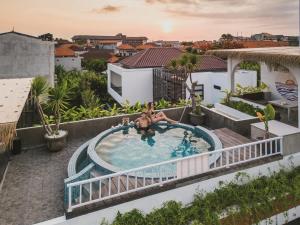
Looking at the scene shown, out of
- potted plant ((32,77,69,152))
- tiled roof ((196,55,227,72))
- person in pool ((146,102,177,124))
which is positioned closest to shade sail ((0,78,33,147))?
potted plant ((32,77,69,152))

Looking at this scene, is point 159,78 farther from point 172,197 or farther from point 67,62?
point 67,62

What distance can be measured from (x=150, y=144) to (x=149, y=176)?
3.57 m

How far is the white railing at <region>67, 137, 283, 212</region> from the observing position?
6.26 m

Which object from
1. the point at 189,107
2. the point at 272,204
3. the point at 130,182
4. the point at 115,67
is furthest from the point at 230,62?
the point at 115,67

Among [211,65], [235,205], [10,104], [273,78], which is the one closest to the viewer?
[235,205]

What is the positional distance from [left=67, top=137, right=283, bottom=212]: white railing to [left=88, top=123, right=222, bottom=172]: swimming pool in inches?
52.2

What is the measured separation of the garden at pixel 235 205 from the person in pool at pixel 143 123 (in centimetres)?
452

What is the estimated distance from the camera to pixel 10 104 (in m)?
8.30

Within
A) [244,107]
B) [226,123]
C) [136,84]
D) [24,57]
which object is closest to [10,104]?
[226,123]

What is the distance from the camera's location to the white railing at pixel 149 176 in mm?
6262

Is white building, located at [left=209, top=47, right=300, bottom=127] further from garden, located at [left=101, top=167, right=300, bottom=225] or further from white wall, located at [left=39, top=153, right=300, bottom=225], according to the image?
garden, located at [left=101, top=167, right=300, bottom=225]

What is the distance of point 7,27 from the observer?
2905 centimetres

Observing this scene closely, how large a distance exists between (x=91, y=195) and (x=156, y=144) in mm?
4760

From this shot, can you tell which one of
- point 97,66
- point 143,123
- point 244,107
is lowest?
point 143,123
